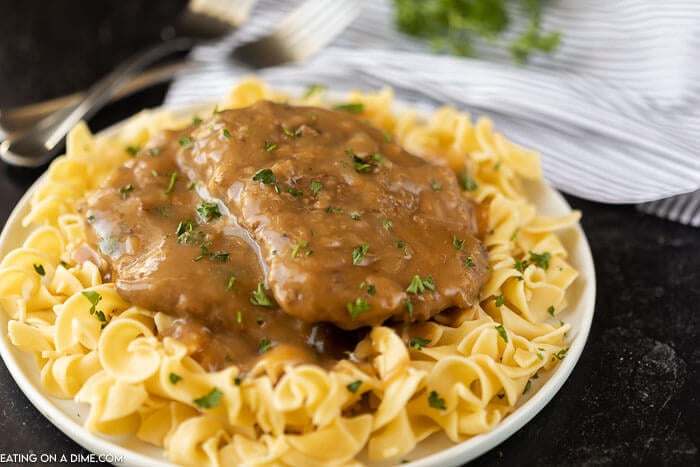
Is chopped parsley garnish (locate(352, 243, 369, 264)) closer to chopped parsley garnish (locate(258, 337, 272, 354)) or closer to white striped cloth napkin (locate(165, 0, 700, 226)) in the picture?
chopped parsley garnish (locate(258, 337, 272, 354))

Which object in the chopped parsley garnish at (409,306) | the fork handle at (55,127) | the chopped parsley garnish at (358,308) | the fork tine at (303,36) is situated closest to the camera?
the chopped parsley garnish at (358,308)

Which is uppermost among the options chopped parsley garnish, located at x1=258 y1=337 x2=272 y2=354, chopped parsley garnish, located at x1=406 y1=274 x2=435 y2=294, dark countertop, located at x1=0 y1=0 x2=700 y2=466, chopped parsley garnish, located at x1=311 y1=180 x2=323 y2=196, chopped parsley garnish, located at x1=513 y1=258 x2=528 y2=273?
chopped parsley garnish, located at x1=311 y1=180 x2=323 y2=196

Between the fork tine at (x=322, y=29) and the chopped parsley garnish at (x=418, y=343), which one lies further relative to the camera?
the fork tine at (x=322, y=29)

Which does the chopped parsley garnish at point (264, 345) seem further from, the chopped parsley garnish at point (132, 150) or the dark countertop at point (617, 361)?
the chopped parsley garnish at point (132, 150)

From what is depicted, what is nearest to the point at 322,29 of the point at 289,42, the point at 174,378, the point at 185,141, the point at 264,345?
the point at 289,42

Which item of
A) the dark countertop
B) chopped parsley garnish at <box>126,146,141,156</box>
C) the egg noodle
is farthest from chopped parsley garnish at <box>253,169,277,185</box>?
the dark countertop

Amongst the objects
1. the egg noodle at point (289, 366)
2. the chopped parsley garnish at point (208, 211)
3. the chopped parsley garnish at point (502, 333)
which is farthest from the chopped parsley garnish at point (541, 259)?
the chopped parsley garnish at point (208, 211)

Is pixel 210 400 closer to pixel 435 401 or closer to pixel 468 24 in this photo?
pixel 435 401
